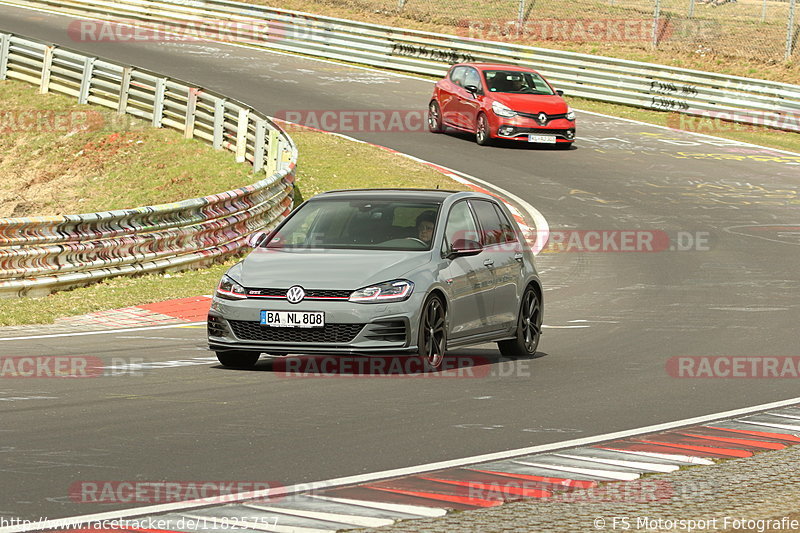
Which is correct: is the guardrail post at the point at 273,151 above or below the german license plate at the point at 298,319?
below

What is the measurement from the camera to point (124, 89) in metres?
31.9

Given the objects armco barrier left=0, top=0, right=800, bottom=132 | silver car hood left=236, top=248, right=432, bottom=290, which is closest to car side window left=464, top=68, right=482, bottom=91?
armco barrier left=0, top=0, right=800, bottom=132

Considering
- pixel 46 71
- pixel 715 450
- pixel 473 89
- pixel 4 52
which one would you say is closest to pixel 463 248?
pixel 715 450

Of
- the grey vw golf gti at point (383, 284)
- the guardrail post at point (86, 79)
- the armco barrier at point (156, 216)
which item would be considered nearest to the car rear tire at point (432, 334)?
the grey vw golf gti at point (383, 284)

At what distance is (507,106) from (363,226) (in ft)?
62.5

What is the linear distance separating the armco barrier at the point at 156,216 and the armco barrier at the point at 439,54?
1207cm

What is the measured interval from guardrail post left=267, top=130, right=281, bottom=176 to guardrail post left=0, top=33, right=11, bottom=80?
42.7 feet

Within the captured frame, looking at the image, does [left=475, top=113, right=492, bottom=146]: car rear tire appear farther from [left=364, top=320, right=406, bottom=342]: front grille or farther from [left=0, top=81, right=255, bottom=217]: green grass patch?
[left=364, top=320, right=406, bottom=342]: front grille

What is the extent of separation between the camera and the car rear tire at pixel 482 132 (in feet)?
104

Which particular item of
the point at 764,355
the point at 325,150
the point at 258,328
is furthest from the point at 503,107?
the point at 258,328

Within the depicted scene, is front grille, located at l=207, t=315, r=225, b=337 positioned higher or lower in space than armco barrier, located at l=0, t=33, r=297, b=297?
higher

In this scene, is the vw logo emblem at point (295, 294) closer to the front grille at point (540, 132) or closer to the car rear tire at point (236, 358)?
the car rear tire at point (236, 358)

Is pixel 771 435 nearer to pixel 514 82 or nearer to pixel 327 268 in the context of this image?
pixel 327 268

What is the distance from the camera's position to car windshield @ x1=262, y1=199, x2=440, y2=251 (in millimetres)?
12367
